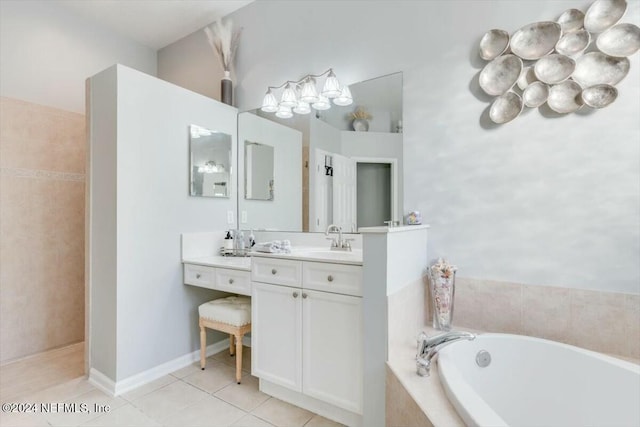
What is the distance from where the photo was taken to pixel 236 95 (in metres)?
3.05

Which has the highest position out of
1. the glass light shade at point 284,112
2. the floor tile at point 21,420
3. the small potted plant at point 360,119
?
the glass light shade at point 284,112

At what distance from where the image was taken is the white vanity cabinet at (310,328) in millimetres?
1729

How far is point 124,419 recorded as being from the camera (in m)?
1.84

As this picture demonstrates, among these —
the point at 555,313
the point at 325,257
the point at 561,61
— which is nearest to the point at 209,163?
the point at 325,257

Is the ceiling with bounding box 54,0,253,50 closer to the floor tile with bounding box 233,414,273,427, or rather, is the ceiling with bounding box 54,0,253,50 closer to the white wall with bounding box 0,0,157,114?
the white wall with bounding box 0,0,157,114

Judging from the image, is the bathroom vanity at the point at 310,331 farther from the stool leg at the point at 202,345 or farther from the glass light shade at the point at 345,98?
the glass light shade at the point at 345,98

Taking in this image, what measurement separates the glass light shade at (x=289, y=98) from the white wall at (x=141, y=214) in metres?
0.70

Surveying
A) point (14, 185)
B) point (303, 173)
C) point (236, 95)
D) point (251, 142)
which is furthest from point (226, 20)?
point (14, 185)

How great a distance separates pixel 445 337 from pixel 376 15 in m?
2.10

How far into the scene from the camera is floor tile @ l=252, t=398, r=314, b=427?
182 centimetres

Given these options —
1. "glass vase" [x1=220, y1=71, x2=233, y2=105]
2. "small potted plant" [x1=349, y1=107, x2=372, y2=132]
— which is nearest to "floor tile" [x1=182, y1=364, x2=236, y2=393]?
"small potted plant" [x1=349, y1=107, x2=372, y2=132]

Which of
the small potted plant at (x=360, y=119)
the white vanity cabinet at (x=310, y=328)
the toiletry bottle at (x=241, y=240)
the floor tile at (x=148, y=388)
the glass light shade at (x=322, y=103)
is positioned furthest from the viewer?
the toiletry bottle at (x=241, y=240)

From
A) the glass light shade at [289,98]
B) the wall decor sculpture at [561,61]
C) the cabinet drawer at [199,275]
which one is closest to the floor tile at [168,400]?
the cabinet drawer at [199,275]

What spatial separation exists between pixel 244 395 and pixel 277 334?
489mm
